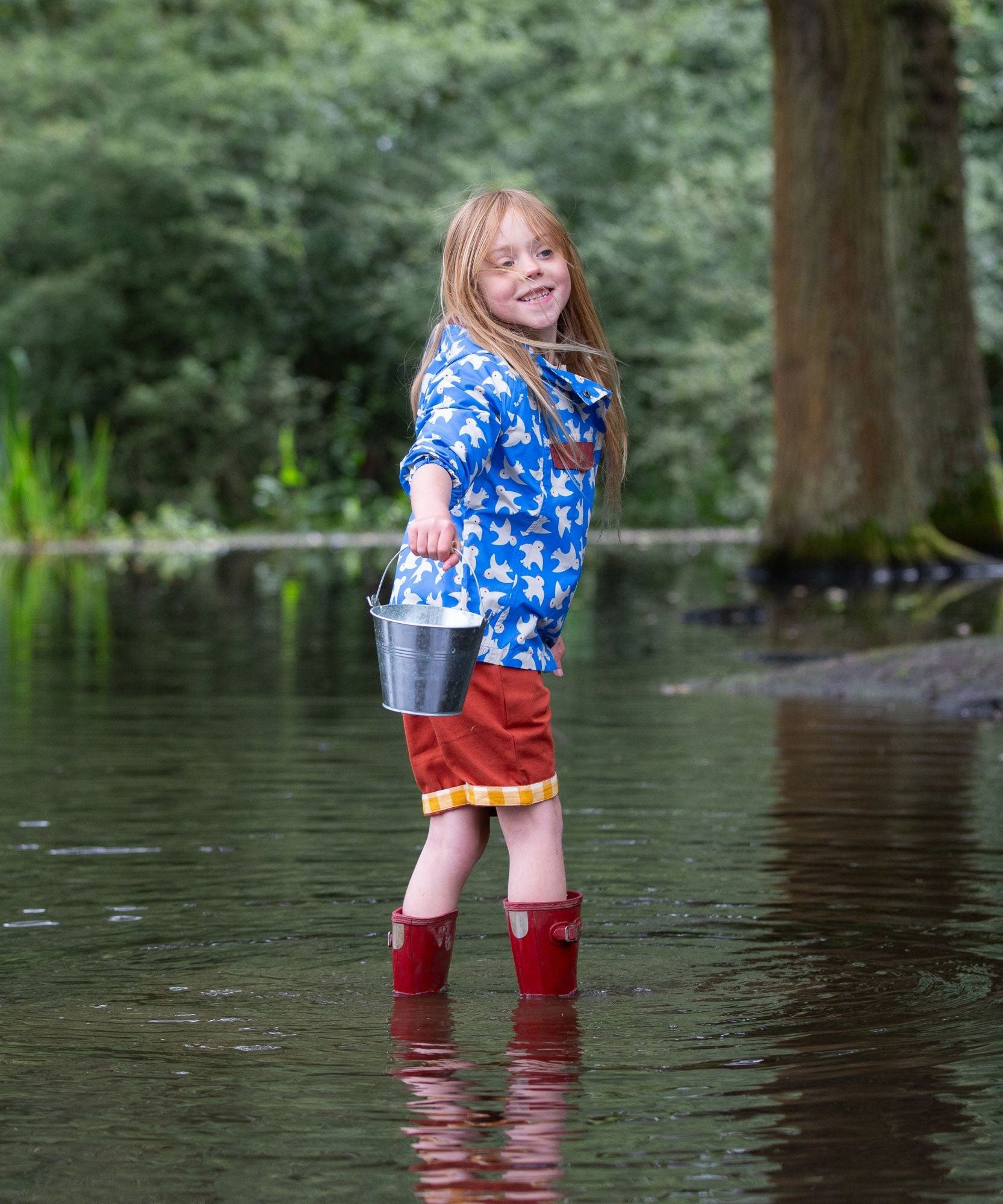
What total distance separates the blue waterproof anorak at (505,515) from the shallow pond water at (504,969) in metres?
0.60

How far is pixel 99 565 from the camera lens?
19.2m

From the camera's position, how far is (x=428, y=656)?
3.07 meters

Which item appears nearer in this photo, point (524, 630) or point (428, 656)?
point (428, 656)

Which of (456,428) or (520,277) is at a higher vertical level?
(520,277)

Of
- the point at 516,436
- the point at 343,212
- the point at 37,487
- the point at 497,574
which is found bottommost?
the point at 497,574

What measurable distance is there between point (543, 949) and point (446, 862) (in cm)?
24

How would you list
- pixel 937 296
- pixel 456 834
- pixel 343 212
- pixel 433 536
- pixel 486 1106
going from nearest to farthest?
pixel 486 1106
pixel 433 536
pixel 456 834
pixel 937 296
pixel 343 212

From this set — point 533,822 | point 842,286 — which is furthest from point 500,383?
point 842,286

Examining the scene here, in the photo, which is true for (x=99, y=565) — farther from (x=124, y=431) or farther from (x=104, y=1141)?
(x=104, y=1141)

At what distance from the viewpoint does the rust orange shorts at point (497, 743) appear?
129 inches

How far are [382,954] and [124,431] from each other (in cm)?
2494

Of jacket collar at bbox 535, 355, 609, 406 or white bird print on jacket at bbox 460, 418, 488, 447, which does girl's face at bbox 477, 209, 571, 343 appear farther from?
white bird print on jacket at bbox 460, 418, 488, 447

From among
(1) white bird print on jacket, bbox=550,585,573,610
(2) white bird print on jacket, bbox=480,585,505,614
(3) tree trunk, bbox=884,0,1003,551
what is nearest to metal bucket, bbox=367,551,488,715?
(2) white bird print on jacket, bbox=480,585,505,614

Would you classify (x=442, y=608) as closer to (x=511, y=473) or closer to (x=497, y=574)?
(x=497, y=574)
